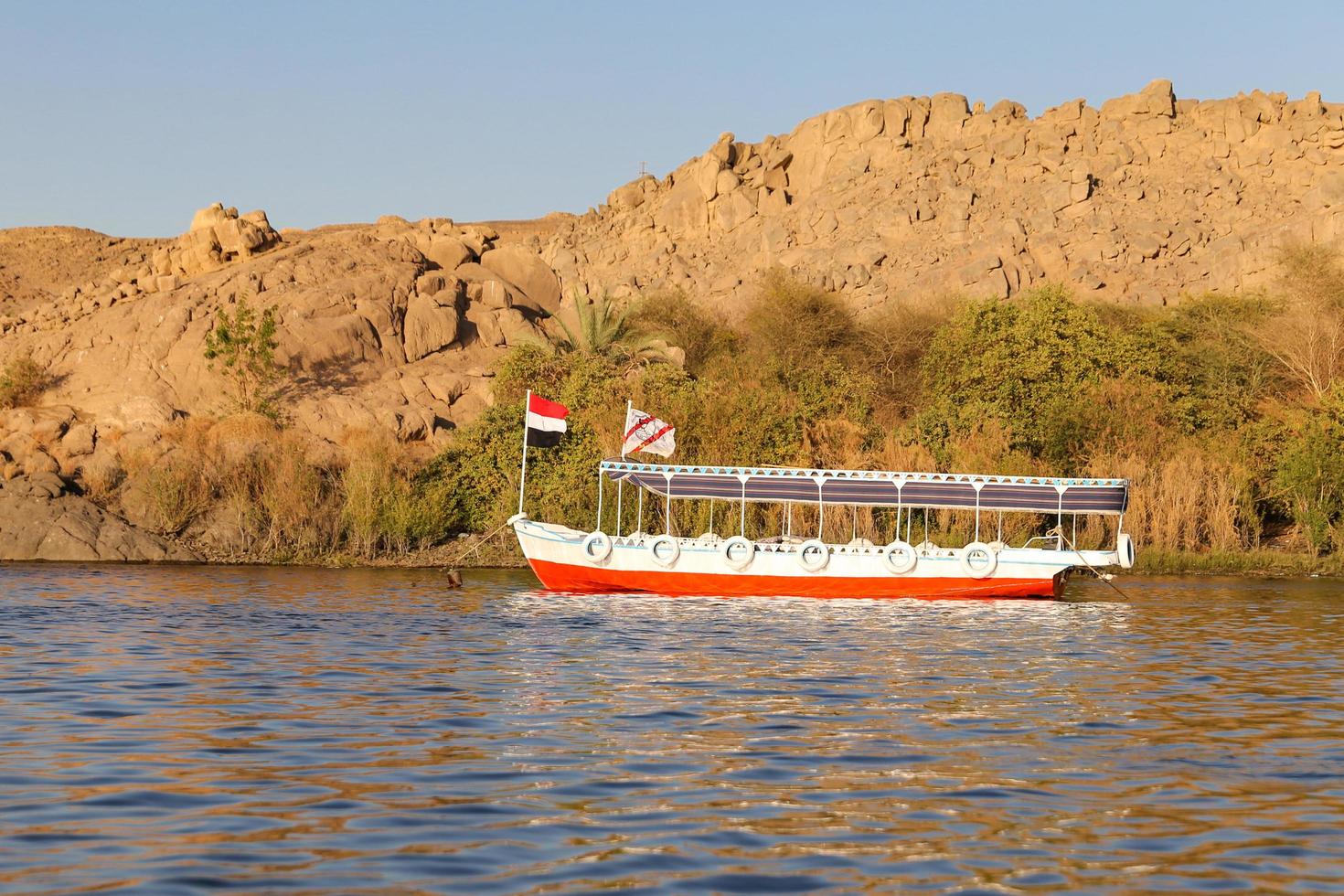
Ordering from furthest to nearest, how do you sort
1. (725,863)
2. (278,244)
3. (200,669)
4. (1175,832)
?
(278,244) → (200,669) → (1175,832) → (725,863)

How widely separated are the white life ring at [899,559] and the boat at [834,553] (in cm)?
2

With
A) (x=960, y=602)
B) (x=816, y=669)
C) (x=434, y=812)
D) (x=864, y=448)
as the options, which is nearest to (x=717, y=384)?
(x=864, y=448)

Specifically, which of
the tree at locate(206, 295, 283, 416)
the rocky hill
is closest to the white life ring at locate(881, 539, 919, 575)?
the rocky hill

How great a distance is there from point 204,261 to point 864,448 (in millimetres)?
33347

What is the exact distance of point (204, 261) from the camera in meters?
63.7

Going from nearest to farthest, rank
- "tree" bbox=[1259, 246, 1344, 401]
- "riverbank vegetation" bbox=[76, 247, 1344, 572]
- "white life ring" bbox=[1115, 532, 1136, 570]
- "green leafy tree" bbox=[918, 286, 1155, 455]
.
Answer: "white life ring" bbox=[1115, 532, 1136, 570] → "riverbank vegetation" bbox=[76, 247, 1344, 572] → "green leafy tree" bbox=[918, 286, 1155, 455] → "tree" bbox=[1259, 246, 1344, 401]

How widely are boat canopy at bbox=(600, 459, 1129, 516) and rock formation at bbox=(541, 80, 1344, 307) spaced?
128 ft

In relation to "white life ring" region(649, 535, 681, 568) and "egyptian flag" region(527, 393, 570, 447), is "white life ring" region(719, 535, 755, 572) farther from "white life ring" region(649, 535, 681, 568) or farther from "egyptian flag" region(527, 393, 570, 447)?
"egyptian flag" region(527, 393, 570, 447)

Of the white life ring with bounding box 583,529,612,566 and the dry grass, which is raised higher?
the dry grass

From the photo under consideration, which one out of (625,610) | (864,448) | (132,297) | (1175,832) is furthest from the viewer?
(132,297)

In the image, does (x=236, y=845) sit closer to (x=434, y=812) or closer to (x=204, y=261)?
(x=434, y=812)

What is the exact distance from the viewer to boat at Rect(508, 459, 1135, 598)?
103 feet

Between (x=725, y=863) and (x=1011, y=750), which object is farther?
(x=1011, y=750)

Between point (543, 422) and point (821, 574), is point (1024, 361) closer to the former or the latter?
point (821, 574)
